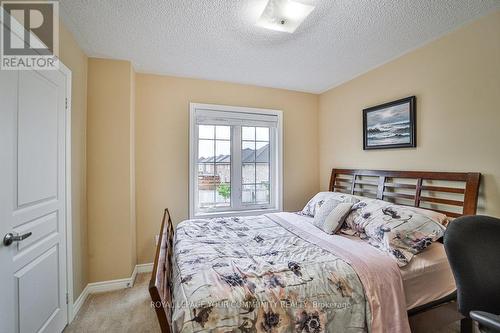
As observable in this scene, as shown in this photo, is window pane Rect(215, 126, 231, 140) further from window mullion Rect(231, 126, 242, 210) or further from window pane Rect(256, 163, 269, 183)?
window pane Rect(256, 163, 269, 183)

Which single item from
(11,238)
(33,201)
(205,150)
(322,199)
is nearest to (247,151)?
(205,150)

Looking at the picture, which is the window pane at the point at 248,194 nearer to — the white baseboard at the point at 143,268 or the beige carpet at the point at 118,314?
the white baseboard at the point at 143,268

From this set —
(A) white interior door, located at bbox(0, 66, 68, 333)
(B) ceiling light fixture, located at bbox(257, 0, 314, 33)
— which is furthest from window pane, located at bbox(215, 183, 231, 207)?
(B) ceiling light fixture, located at bbox(257, 0, 314, 33)

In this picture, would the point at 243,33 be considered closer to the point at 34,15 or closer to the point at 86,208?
the point at 34,15

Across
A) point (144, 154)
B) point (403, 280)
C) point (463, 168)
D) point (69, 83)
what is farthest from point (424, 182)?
point (69, 83)

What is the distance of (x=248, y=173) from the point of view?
11.5 ft

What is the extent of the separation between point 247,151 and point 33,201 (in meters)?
2.48

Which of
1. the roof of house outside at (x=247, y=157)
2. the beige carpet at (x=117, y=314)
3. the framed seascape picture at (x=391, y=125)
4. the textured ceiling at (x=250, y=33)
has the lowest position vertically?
the beige carpet at (x=117, y=314)

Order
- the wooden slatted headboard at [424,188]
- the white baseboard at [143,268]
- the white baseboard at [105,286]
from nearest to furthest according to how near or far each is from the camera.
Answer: the wooden slatted headboard at [424,188], the white baseboard at [105,286], the white baseboard at [143,268]

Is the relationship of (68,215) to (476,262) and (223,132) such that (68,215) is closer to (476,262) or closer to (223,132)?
(223,132)

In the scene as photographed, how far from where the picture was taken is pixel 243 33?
2070mm

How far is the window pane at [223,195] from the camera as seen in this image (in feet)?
11.1

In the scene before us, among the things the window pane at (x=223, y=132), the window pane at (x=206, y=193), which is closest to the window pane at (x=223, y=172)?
the window pane at (x=206, y=193)

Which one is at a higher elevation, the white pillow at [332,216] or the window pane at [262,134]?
the window pane at [262,134]
